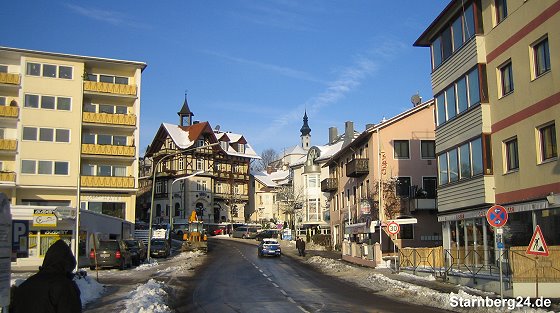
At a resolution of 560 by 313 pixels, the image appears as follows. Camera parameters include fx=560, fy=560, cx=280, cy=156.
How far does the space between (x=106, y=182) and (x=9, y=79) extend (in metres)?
11.4

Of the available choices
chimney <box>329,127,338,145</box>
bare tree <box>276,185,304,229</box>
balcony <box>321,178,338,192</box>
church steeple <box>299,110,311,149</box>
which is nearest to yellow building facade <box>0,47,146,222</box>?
balcony <box>321,178,338,192</box>

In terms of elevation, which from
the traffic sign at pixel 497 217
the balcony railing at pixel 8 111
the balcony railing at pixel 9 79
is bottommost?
the traffic sign at pixel 497 217

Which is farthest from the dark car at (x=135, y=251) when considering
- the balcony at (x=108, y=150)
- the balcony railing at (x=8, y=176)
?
the balcony railing at (x=8, y=176)

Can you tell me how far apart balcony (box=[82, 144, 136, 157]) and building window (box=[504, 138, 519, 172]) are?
35426mm

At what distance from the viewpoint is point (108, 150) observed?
1930 inches

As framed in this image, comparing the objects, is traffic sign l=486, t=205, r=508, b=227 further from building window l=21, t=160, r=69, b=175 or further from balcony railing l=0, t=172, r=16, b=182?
balcony railing l=0, t=172, r=16, b=182

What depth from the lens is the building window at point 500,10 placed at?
2292 centimetres

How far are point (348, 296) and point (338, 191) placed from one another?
40655 millimetres

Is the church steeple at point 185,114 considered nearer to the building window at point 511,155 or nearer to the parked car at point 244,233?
the parked car at point 244,233

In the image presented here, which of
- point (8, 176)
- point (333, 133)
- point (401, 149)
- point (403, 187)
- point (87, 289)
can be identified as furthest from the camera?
point (333, 133)

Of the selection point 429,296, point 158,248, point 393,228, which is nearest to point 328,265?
point 393,228

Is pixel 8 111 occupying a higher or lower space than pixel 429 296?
higher

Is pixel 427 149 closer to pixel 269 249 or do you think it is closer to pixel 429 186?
pixel 429 186

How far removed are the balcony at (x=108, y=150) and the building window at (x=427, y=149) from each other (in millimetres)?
25265
